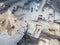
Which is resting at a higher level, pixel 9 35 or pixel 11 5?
pixel 11 5

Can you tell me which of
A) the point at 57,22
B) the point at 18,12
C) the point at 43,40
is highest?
the point at 18,12

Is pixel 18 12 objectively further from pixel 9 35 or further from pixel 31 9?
pixel 9 35

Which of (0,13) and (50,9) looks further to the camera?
(50,9)

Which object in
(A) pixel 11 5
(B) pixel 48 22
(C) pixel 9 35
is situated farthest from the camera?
(A) pixel 11 5

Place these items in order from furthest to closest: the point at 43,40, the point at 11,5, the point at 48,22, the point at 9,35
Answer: the point at 11,5 → the point at 48,22 → the point at 43,40 → the point at 9,35

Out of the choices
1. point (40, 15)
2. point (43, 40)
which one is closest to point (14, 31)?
point (43, 40)

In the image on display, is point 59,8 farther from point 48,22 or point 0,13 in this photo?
point 0,13
